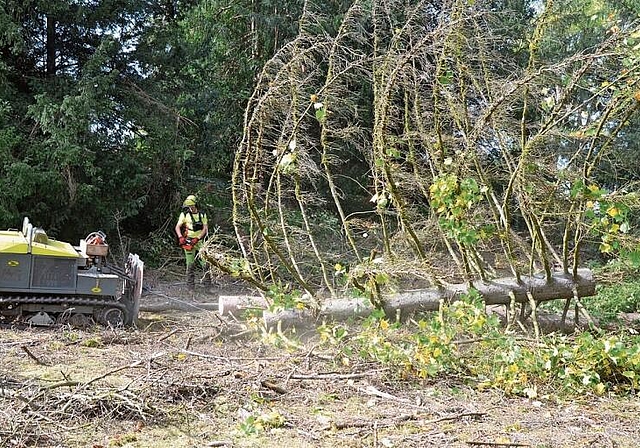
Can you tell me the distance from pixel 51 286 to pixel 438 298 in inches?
177

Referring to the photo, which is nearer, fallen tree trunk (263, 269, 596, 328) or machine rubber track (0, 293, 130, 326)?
fallen tree trunk (263, 269, 596, 328)

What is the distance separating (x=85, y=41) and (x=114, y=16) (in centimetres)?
79

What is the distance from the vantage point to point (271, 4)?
553 inches

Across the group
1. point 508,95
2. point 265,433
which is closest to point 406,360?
point 265,433

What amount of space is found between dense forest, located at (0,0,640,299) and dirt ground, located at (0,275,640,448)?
118 cm

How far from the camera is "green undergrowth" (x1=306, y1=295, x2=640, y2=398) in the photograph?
5.36 m

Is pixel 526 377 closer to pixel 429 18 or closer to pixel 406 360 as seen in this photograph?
pixel 406 360

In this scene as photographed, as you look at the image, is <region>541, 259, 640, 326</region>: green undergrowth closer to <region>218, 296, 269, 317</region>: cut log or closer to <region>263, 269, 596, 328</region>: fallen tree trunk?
<region>263, 269, 596, 328</region>: fallen tree trunk

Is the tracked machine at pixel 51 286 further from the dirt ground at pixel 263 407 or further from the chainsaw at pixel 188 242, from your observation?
the chainsaw at pixel 188 242

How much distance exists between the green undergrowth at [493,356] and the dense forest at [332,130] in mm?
652

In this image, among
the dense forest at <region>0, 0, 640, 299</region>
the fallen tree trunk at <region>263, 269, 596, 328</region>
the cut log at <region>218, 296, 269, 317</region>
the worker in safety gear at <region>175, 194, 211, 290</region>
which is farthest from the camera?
the worker in safety gear at <region>175, 194, 211, 290</region>

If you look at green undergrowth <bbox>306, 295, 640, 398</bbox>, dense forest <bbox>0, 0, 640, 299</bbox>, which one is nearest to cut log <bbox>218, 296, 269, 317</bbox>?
dense forest <bbox>0, 0, 640, 299</bbox>

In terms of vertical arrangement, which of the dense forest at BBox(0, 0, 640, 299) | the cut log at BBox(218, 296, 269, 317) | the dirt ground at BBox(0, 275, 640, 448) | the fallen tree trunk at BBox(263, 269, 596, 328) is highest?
the dense forest at BBox(0, 0, 640, 299)

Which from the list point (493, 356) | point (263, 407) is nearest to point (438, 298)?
point (493, 356)
